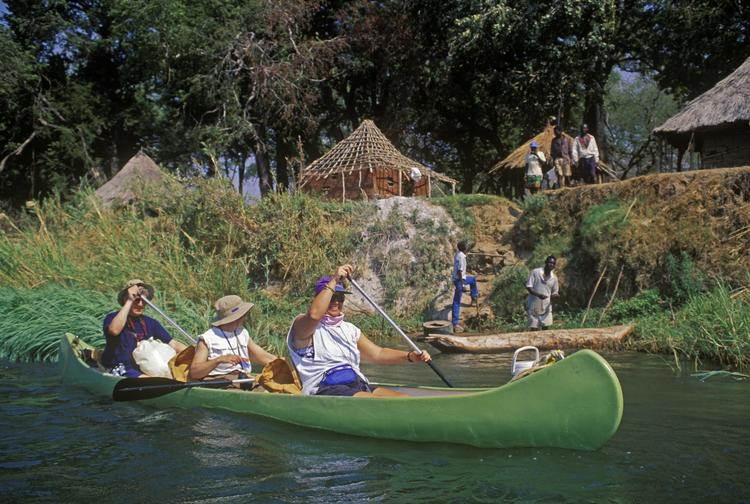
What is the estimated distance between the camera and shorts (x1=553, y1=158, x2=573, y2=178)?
631 inches

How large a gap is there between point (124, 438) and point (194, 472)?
4.71 ft

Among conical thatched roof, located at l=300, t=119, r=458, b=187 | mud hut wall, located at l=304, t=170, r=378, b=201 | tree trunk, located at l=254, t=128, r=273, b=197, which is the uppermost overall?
tree trunk, located at l=254, t=128, r=273, b=197

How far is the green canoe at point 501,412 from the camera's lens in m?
5.14

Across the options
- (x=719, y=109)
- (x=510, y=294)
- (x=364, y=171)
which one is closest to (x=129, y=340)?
(x=510, y=294)

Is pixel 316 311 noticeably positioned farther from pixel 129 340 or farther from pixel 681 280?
pixel 681 280

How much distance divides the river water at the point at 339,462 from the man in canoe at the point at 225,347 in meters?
0.48

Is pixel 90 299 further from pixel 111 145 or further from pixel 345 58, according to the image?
pixel 111 145

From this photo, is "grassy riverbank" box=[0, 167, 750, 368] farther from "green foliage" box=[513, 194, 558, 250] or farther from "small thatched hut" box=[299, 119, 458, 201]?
"small thatched hut" box=[299, 119, 458, 201]

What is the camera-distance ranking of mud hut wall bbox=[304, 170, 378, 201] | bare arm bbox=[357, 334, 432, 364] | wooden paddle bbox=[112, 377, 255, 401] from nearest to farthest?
1. bare arm bbox=[357, 334, 432, 364]
2. wooden paddle bbox=[112, 377, 255, 401]
3. mud hut wall bbox=[304, 170, 378, 201]

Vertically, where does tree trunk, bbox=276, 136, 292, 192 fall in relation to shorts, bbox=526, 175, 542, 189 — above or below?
above

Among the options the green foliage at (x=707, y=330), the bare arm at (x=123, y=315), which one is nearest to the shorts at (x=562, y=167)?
the green foliage at (x=707, y=330)

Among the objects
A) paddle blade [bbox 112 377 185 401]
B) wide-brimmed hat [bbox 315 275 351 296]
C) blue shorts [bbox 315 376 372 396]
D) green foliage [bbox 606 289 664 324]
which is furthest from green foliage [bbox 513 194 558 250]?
wide-brimmed hat [bbox 315 275 351 296]

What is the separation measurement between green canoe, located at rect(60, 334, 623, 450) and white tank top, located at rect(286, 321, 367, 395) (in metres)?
0.20

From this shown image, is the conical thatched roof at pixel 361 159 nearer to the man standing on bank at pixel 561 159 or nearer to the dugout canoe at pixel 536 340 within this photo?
the man standing on bank at pixel 561 159
